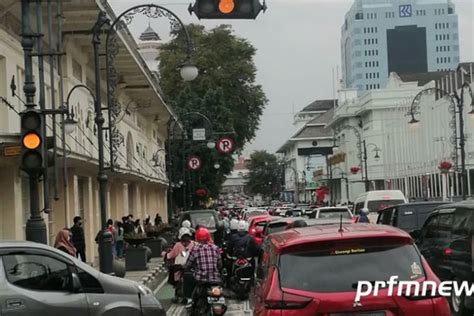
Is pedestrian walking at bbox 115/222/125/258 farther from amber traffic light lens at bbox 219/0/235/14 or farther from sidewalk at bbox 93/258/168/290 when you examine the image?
amber traffic light lens at bbox 219/0/235/14

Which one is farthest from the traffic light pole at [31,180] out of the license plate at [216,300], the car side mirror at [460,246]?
the car side mirror at [460,246]

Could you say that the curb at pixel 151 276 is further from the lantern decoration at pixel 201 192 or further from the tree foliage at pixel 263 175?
the tree foliage at pixel 263 175

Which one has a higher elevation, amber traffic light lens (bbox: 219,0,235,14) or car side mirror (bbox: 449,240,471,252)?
amber traffic light lens (bbox: 219,0,235,14)

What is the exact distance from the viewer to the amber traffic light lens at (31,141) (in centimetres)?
1198

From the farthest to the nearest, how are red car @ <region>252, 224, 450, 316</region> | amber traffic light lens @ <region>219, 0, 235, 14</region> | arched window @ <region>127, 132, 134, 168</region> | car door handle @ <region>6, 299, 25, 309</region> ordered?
arched window @ <region>127, 132, 134, 168</region>, amber traffic light lens @ <region>219, 0, 235, 14</region>, car door handle @ <region>6, 299, 25, 309</region>, red car @ <region>252, 224, 450, 316</region>

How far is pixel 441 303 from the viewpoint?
664cm

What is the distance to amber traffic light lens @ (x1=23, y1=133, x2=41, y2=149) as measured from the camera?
39.3 feet

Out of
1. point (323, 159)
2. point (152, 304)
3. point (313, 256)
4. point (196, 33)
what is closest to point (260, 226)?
point (152, 304)

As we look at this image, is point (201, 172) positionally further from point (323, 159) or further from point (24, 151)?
point (323, 159)

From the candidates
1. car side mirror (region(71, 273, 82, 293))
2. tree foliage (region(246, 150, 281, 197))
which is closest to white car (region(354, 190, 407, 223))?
car side mirror (region(71, 273, 82, 293))

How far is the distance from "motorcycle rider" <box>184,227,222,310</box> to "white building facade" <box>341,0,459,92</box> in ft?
533

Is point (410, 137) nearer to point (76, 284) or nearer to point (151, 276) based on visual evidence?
point (151, 276)

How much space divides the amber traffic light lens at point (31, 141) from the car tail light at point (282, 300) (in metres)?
6.23

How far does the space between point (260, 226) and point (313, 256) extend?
Answer: 20.1 meters
